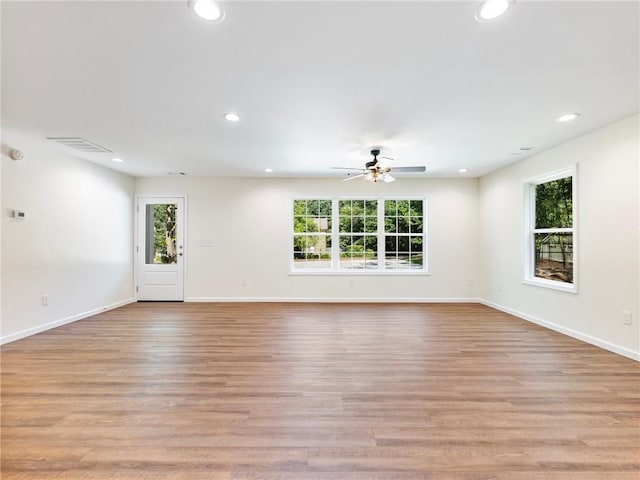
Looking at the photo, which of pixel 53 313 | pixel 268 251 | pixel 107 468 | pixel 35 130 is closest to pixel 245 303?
pixel 268 251

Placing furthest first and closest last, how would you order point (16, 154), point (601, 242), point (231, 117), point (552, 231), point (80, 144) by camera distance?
1. point (552, 231)
2. point (80, 144)
3. point (16, 154)
4. point (601, 242)
5. point (231, 117)

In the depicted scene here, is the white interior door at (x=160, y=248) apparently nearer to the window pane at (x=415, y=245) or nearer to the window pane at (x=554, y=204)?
the window pane at (x=415, y=245)

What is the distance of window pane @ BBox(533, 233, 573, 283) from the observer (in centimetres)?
409

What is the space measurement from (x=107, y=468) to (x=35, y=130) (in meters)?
3.74

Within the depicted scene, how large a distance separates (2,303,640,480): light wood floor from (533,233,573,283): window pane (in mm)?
995

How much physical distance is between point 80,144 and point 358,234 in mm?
4705

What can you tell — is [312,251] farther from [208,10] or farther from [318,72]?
[208,10]

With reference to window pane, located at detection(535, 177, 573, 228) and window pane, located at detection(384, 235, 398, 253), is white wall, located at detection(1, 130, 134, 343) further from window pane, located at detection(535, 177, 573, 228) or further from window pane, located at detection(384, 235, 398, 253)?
window pane, located at detection(535, 177, 573, 228)

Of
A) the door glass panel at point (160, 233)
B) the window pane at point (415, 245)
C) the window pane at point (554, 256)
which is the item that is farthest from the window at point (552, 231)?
the door glass panel at point (160, 233)

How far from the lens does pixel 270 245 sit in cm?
607

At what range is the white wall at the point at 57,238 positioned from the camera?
11.9 feet

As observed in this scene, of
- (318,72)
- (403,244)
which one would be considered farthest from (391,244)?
(318,72)

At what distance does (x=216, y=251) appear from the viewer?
19.9 ft

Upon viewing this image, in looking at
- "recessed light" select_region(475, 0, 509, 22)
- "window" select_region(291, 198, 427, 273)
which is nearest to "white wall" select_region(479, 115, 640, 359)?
"window" select_region(291, 198, 427, 273)
